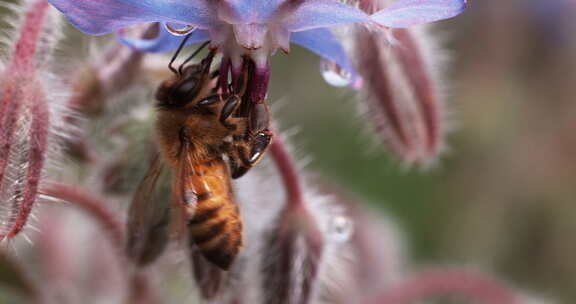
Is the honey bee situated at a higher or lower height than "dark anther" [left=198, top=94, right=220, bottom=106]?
lower

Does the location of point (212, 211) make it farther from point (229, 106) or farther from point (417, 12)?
point (417, 12)

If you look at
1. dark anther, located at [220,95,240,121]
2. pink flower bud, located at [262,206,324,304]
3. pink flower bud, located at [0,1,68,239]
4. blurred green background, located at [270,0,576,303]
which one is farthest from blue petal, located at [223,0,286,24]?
blurred green background, located at [270,0,576,303]

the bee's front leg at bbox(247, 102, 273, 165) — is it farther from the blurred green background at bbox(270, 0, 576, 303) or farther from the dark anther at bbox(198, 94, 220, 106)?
the blurred green background at bbox(270, 0, 576, 303)

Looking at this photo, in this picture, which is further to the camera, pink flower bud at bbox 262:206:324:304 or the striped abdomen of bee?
pink flower bud at bbox 262:206:324:304

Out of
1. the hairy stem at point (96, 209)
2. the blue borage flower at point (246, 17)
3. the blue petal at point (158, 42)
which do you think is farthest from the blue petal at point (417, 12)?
the hairy stem at point (96, 209)

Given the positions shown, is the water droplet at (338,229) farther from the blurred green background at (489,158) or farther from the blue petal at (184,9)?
the blurred green background at (489,158)

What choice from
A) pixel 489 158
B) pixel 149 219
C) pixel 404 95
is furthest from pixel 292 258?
pixel 489 158

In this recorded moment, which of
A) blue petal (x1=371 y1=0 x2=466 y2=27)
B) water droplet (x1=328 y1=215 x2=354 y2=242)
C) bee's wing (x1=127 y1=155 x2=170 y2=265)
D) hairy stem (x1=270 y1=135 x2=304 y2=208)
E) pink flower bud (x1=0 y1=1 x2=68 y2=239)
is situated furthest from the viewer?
water droplet (x1=328 y1=215 x2=354 y2=242)
